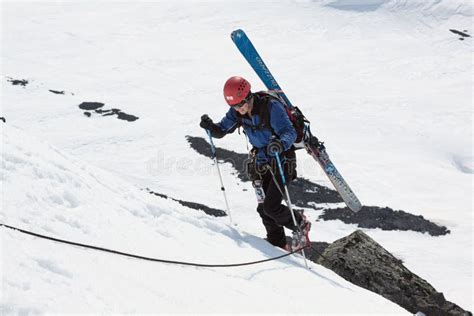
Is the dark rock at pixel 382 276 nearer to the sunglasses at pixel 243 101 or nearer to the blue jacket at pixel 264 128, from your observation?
the blue jacket at pixel 264 128

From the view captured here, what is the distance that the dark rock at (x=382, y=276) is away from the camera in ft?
26.7

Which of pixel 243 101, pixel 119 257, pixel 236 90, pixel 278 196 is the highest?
pixel 236 90

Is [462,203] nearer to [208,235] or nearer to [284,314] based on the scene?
[208,235]

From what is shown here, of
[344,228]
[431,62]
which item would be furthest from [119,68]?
[344,228]

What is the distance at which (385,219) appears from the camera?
16.9m

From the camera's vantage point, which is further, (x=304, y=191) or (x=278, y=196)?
(x=304, y=191)

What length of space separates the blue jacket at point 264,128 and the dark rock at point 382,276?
2.85 m

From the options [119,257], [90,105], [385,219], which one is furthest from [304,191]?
[90,105]

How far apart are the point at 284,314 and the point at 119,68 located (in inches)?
1828

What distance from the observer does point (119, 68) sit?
4772 cm

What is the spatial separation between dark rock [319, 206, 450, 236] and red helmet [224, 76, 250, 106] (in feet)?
36.7

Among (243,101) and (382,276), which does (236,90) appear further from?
(382,276)

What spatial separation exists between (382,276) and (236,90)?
4734 millimetres

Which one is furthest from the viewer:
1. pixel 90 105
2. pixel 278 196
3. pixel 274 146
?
pixel 90 105
